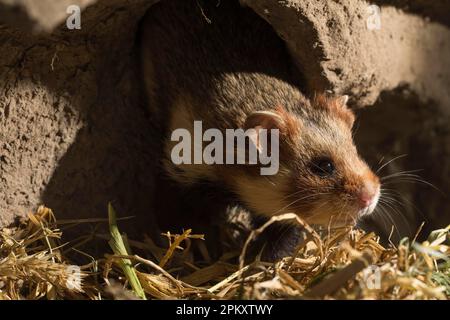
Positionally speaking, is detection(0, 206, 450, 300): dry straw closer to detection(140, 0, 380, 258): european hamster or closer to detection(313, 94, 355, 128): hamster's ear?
detection(140, 0, 380, 258): european hamster

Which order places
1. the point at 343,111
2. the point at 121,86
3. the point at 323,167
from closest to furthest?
the point at 323,167 < the point at 343,111 < the point at 121,86

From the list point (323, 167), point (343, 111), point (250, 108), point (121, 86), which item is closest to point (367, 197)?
point (323, 167)

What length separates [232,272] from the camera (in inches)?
141

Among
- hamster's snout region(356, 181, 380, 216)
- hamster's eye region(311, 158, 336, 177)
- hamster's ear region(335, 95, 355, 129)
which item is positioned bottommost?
hamster's snout region(356, 181, 380, 216)

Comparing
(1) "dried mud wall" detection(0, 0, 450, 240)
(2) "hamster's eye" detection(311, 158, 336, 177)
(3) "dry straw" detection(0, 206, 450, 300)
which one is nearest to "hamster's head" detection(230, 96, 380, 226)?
(2) "hamster's eye" detection(311, 158, 336, 177)

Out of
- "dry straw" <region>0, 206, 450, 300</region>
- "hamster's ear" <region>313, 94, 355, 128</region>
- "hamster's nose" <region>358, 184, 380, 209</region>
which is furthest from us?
"hamster's ear" <region>313, 94, 355, 128</region>

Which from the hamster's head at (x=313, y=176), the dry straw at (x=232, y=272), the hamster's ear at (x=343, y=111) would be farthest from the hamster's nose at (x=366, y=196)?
the hamster's ear at (x=343, y=111)

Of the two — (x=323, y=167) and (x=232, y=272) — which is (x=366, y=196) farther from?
(x=232, y=272)

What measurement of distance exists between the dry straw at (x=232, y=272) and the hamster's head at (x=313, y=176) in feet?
0.51

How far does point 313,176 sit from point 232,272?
636 millimetres

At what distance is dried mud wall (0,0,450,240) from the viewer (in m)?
3.47

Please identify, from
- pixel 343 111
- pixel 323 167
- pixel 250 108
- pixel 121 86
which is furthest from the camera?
pixel 121 86

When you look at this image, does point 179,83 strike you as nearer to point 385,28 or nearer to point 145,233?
point 145,233

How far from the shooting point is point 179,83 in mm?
3832
